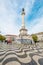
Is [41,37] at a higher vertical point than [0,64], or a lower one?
higher

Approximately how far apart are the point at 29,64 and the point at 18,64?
890 millimetres

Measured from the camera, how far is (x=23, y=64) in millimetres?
8156

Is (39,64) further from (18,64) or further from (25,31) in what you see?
(25,31)

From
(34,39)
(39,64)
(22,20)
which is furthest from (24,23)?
(39,64)

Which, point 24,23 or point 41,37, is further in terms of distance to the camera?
point 41,37

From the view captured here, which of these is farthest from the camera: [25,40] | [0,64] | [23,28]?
[23,28]

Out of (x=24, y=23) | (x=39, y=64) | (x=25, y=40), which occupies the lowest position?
(x=39, y=64)

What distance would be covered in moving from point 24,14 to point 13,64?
4870 centimetres

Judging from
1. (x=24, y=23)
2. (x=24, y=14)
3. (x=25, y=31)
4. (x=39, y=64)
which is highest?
(x=24, y=14)

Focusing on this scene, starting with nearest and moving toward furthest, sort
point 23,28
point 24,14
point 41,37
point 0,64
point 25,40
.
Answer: point 0,64 < point 25,40 < point 23,28 < point 24,14 < point 41,37

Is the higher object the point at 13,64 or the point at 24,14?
the point at 24,14

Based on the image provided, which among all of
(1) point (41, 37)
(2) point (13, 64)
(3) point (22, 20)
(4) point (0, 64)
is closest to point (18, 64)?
(2) point (13, 64)

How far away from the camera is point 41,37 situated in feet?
198

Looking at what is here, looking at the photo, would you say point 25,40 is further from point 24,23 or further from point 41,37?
point 41,37
